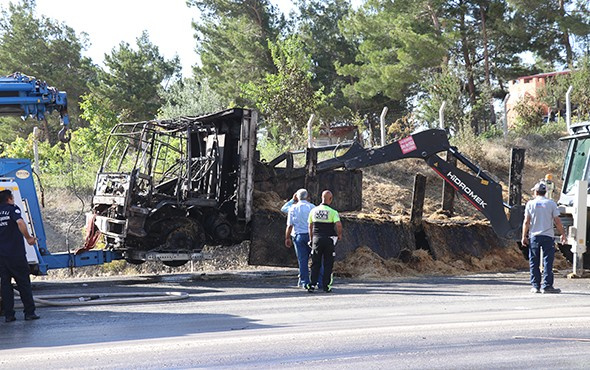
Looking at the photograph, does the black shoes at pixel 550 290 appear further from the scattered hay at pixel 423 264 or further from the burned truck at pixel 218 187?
the burned truck at pixel 218 187

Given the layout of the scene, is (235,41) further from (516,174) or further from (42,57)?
(516,174)

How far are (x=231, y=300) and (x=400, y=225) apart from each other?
19.2 feet

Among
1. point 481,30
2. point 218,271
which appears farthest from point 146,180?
point 481,30

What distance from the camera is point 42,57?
48562mm

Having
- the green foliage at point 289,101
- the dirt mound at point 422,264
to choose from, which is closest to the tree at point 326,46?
the green foliage at point 289,101

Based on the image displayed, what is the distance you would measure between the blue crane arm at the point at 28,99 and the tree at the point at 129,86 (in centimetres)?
3066

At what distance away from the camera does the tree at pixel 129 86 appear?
47344 mm

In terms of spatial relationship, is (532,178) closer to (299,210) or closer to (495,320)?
(299,210)

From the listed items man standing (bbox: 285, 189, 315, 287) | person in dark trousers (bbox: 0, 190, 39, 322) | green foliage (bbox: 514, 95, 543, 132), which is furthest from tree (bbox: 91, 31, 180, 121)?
person in dark trousers (bbox: 0, 190, 39, 322)

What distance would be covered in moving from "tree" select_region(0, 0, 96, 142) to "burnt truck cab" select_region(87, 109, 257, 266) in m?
31.8

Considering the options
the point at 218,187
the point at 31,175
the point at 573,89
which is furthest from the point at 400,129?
the point at 31,175

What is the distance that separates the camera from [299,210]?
14391mm

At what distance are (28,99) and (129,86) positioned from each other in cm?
3494

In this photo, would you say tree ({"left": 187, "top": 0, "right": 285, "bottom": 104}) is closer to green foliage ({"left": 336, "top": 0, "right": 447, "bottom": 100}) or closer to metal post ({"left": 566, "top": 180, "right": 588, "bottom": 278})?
green foliage ({"left": 336, "top": 0, "right": 447, "bottom": 100})
